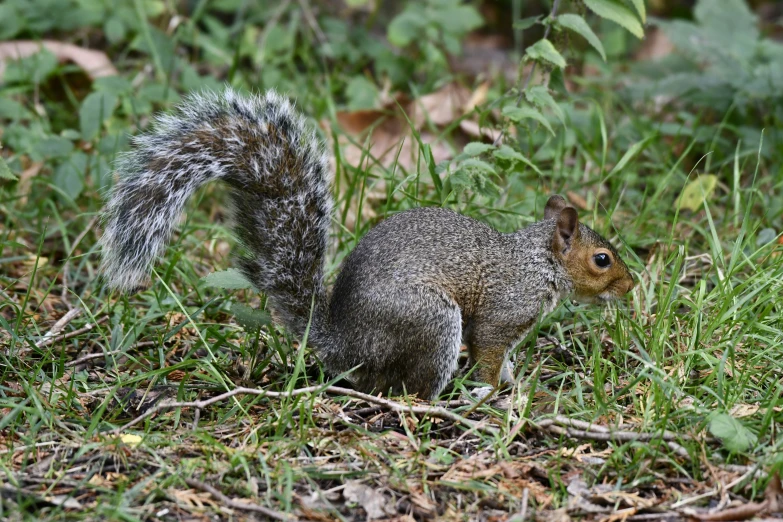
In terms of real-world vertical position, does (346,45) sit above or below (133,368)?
above

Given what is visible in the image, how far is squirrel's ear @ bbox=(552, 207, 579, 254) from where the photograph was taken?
3.69m

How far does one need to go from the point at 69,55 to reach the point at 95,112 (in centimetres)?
114

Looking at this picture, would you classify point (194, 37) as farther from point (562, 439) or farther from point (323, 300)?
point (562, 439)

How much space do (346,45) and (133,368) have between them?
135 inches

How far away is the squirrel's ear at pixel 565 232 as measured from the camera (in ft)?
12.1

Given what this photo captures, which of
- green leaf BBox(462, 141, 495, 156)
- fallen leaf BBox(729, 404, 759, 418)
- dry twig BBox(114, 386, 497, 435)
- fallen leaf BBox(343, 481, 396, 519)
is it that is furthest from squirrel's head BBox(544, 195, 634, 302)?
fallen leaf BBox(343, 481, 396, 519)

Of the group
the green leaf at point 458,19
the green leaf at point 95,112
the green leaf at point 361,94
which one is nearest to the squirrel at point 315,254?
the green leaf at point 95,112

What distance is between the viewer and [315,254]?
11.4 feet

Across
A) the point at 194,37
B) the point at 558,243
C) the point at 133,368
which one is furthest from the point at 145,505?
the point at 194,37

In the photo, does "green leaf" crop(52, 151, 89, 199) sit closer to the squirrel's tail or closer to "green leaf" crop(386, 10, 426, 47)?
the squirrel's tail

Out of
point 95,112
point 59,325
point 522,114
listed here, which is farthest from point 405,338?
point 95,112

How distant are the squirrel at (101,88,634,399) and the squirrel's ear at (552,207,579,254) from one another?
0.02 metres

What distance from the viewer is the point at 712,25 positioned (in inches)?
224

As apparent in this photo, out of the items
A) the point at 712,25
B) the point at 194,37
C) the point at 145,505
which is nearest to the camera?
the point at 145,505
